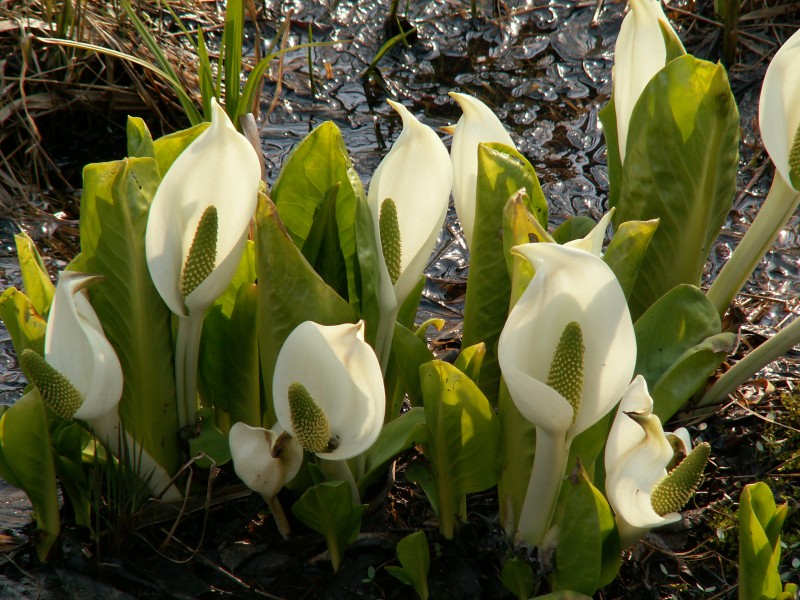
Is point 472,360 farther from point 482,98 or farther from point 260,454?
point 482,98

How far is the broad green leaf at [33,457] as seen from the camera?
132 cm

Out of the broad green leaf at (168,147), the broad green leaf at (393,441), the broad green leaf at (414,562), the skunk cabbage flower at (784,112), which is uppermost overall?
the skunk cabbage flower at (784,112)

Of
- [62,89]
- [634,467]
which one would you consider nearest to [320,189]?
[634,467]

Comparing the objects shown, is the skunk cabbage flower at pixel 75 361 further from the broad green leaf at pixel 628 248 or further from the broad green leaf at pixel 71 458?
the broad green leaf at pixel 628 248

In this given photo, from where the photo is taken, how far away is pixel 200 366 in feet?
5.09

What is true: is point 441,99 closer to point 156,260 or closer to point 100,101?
point 100,101

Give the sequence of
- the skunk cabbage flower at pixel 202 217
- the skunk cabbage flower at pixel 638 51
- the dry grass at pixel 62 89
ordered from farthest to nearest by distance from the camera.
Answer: the dry grass at pixel 62 89 → the skunk cabbage flower at pixel 638 51 → the skunk cabbage flower at pixel 202 217

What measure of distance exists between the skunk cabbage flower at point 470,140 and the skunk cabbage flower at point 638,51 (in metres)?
0.32

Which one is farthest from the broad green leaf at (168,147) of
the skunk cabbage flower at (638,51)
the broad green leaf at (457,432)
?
the skunk cabbage flower at (638,51)

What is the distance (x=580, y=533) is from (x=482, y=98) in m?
2.12

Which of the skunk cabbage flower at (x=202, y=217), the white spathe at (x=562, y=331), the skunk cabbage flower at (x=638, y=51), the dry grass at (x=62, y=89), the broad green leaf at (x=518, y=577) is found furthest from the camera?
the dry grass at (x=62, y=89)

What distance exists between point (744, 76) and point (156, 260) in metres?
2.40

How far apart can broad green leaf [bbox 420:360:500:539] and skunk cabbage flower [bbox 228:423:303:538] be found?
21cm

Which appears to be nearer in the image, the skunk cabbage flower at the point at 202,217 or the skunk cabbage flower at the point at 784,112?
the skunk cabbage flower at the point at 202,217
